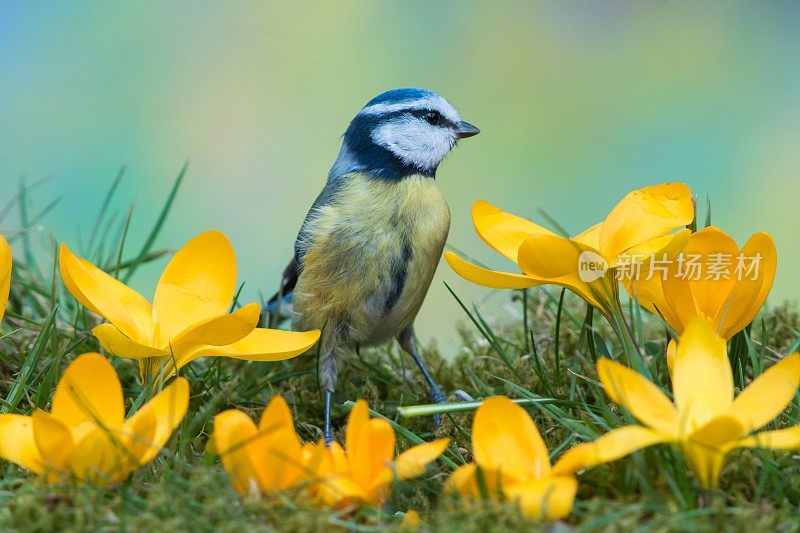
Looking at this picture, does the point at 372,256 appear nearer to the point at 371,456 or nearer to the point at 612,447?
the point at 371,456

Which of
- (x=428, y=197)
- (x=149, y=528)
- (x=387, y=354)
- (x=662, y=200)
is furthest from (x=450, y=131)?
(x=149, y=528)

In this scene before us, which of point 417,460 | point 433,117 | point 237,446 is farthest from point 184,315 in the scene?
point 433,117

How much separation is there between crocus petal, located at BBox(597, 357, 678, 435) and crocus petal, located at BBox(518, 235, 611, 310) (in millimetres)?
250

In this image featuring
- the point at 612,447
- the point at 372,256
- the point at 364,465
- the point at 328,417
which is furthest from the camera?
the point at 372,256

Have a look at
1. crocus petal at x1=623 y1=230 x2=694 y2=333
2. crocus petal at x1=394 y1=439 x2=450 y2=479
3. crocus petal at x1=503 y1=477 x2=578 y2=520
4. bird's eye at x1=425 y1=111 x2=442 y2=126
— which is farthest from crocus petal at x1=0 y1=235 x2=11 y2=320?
bird's eye at x1=425 y1=111 x2=442 y2=126

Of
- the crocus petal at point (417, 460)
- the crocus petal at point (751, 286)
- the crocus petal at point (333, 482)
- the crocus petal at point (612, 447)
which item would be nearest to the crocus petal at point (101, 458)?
the crocus petal at point (333, 482)

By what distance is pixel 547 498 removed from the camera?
114 cm

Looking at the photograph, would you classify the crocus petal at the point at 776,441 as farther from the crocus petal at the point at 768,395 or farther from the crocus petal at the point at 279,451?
the crocus petal at the point at 279,451

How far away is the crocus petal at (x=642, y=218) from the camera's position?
1.44 meters

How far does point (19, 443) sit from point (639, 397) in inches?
31.5

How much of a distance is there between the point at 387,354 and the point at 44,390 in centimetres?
117

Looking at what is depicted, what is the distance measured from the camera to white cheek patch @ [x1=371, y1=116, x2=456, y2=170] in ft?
7.89

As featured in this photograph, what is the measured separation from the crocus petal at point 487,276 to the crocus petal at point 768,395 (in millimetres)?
367

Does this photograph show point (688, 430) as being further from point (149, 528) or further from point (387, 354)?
point (387, 354)
